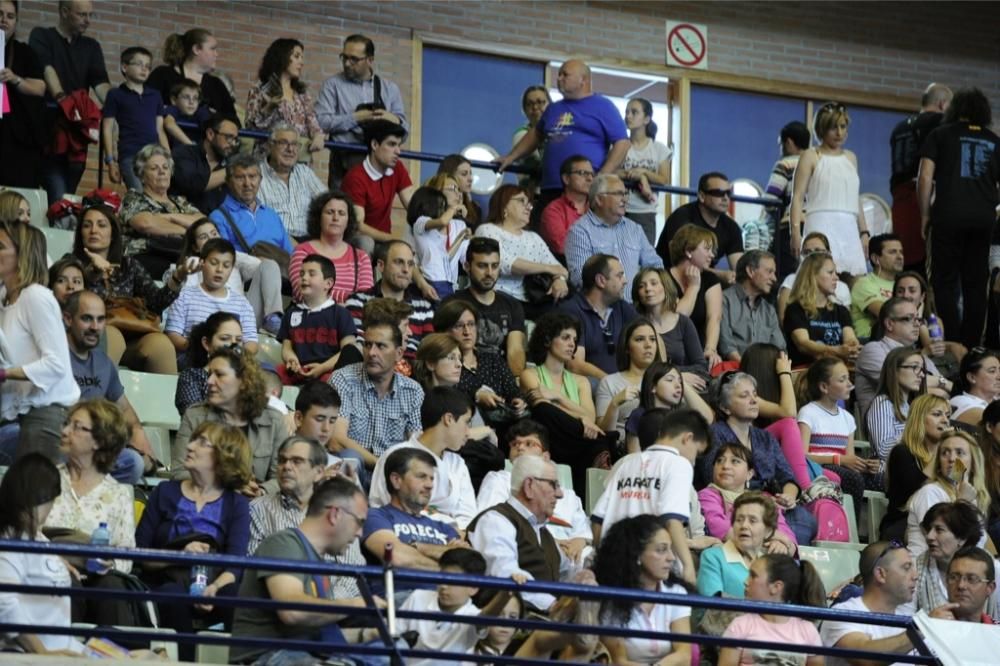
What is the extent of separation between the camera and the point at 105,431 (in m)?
6.64

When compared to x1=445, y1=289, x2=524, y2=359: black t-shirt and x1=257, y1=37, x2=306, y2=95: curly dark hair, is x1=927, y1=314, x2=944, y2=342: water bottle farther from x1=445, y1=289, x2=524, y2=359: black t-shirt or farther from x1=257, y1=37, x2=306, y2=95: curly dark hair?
x1=257, y1=37, x2=306, y2=95: curly dark hair

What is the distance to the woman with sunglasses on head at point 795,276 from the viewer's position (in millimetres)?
10758

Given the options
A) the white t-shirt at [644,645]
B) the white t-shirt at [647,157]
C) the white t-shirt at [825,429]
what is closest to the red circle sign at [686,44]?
the white t-shirt at [647,157]

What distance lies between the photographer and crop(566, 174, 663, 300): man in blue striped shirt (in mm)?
10344

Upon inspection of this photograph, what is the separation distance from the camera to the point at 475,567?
6.01m

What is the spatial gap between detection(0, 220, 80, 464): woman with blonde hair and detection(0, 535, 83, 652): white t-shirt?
127cm

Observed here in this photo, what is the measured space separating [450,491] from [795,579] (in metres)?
1.47

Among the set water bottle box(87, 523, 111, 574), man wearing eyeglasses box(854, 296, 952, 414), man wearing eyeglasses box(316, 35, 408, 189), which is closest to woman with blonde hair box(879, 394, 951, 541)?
man wearing eyeglasses box(854, 296, 952, 414)

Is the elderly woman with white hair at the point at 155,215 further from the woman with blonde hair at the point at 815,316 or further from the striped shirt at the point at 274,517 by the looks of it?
the woman with blonde hair at the point at 815,316

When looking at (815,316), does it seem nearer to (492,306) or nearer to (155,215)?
(492,306)

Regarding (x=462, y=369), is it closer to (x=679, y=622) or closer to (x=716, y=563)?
(x=716, y=563)

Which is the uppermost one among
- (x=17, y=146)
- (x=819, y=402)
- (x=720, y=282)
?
(x=17, y=146)

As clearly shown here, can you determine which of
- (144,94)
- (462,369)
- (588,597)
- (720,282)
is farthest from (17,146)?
(588,597)

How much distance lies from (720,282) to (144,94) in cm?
333
